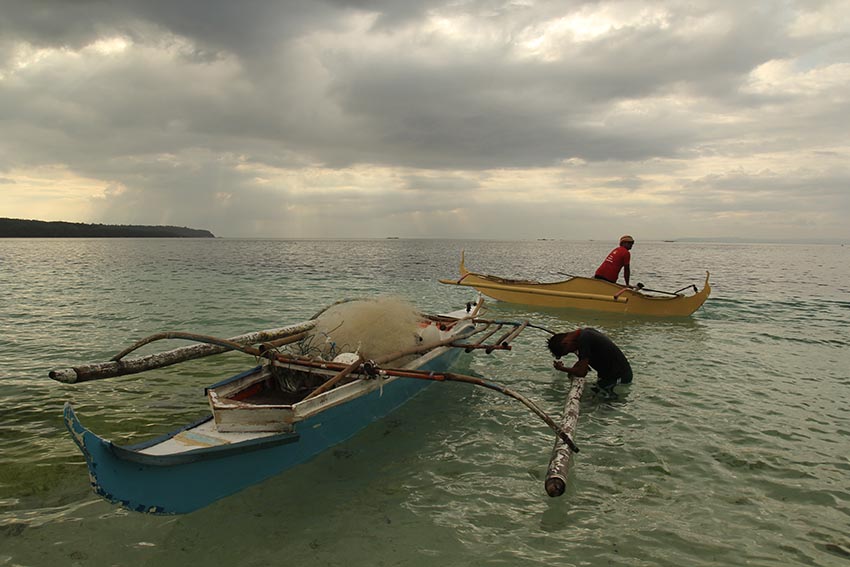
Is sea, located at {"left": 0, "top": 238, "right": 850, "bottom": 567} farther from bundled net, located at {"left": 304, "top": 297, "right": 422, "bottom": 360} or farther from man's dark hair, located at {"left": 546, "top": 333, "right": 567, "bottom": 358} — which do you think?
bundled net, located at {"left": 304, "top": 297, "right": 422, "bottom": 360}

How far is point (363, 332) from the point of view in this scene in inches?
291

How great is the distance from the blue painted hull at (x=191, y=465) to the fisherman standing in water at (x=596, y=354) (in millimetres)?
4632

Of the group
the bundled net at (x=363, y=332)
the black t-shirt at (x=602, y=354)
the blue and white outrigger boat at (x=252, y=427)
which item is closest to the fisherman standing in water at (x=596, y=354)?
the black t-shirt at (x=602, y=354)

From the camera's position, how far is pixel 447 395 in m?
8.84

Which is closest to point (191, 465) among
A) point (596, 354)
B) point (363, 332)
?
point (363, 332)

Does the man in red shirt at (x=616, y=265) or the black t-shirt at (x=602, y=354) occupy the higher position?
the man in red shirt at (x=616, y=265)

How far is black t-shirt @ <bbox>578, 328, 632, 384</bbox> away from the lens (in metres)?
8.73

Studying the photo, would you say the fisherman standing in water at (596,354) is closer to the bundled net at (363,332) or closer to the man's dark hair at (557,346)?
the man's dark hair at (557,346)

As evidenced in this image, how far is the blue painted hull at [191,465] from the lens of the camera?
4.02 meters

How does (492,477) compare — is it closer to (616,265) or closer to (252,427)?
(252,427)

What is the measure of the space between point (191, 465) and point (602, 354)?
23.7 ft

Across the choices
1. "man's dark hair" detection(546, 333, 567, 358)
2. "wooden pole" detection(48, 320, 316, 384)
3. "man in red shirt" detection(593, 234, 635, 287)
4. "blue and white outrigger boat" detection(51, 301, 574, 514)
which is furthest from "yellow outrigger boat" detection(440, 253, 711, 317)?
"wooden pole" detection(48, 320, 316, 384)


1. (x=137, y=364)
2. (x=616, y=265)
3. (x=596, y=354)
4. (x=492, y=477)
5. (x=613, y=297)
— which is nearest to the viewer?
(x=492, y=477)

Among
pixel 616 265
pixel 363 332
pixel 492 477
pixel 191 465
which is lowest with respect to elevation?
pixel 492 477
